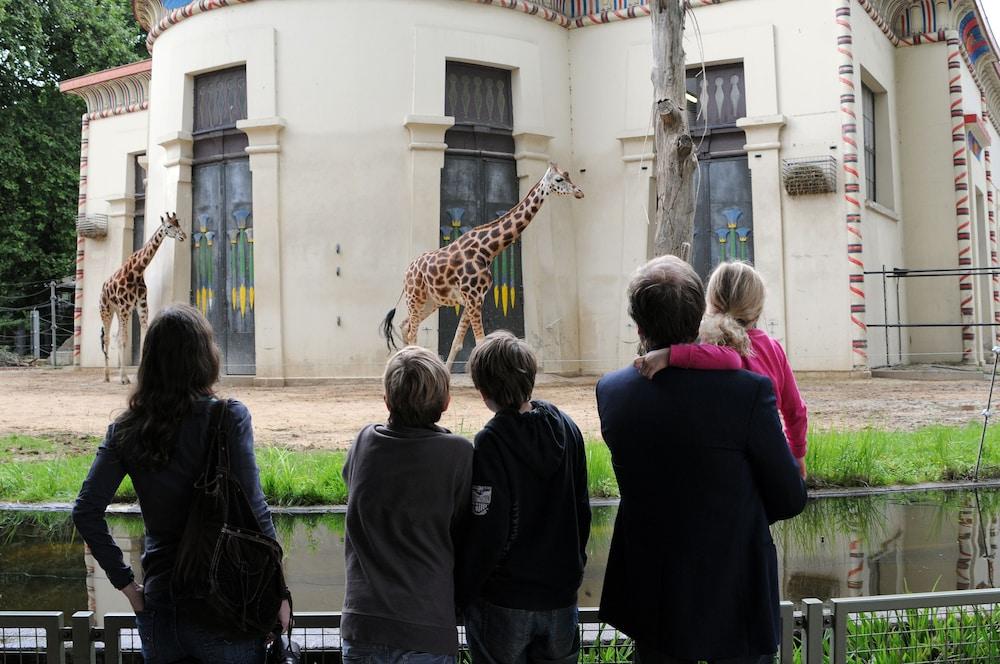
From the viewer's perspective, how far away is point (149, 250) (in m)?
16.7

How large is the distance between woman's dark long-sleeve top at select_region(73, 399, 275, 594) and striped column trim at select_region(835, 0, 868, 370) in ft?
45.7

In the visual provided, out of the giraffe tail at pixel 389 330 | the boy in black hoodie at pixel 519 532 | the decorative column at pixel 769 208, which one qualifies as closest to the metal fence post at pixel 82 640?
the boy in black hoodie at pixel 519 532

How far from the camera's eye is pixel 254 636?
105 inches

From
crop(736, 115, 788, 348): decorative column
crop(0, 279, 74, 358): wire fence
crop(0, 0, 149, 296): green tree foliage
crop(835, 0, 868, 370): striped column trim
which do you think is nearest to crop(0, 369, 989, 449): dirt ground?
crop(835, 0, 868, 370): striped column trim

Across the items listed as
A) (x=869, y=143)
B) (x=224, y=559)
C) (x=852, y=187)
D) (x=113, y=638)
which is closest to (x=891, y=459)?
(x=113, y=638)

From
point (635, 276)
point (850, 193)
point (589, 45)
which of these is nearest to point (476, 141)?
point (589, 45)

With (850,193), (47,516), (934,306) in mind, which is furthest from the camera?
(934,306)

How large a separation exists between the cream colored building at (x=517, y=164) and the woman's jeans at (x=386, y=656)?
13079mm

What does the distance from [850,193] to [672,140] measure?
8150mm

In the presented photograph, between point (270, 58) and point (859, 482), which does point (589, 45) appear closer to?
point (270, 58)

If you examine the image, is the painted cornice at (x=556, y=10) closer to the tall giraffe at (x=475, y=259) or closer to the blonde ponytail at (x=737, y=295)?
the tall giraffe at (x=475, y=259)

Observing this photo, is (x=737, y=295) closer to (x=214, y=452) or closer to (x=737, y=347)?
(x=737, y=347)

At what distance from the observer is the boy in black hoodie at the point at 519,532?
2.77 metres

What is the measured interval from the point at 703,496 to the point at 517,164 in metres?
Result: 14.7
